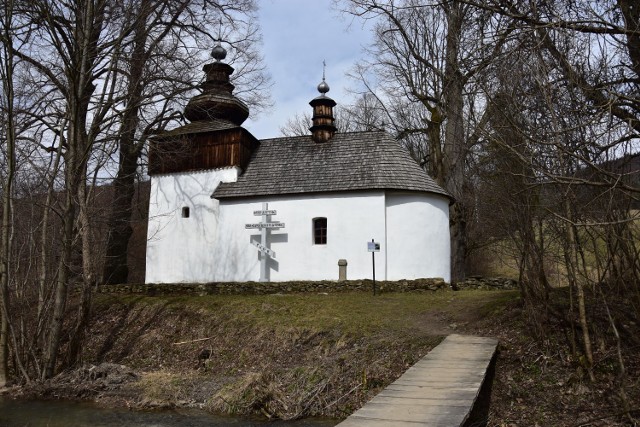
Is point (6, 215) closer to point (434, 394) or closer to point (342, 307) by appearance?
point (342, 307)

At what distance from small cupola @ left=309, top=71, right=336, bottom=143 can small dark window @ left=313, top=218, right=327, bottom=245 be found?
3700 mm

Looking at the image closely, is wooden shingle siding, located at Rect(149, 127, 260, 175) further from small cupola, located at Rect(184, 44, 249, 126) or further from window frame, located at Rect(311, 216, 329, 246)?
window frame, located at Rect(311, 216, 329, 246)

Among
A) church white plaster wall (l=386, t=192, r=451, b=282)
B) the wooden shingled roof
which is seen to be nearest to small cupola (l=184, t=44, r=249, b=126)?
the wooden shingled roof

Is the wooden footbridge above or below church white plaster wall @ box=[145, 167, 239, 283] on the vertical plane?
below

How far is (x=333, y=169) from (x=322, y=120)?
276 centimetres

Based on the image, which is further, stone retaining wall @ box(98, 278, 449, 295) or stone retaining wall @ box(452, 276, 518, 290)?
stone retaining wall @ box(452, 276, 518, 290)

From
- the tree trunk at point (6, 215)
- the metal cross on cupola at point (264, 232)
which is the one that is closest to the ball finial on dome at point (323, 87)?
the metal cross on cupola at point (264, 232)

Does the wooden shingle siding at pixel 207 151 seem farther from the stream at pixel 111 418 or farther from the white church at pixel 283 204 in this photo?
the stream at pixel 111 418

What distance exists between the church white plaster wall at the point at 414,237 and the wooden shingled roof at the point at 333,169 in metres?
0.52

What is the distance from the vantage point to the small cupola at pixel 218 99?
20.9 m

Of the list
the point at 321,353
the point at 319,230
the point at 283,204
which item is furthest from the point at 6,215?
the point at 319,230

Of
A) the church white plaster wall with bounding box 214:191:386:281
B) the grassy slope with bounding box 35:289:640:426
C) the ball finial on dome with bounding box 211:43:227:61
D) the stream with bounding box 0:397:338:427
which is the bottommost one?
the stream with bounding box 0:397:338:427

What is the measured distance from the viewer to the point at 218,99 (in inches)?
829

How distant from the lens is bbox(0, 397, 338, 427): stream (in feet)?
27.5
